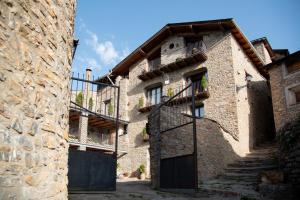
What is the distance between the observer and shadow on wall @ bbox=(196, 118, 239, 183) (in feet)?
31.0

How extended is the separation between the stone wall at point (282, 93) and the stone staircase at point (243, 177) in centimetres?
192

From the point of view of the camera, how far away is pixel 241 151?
12055 millimetres

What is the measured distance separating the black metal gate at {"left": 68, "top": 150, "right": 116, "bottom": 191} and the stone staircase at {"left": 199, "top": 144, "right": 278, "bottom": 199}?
8.41ft

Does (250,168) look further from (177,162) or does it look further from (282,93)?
(282,93)

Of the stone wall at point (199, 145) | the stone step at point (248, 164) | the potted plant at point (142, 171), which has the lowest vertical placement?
the potted plant at point (142, 171)

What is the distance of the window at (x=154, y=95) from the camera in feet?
55.7

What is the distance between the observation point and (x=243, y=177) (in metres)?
8.80

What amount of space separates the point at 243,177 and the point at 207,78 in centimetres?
680

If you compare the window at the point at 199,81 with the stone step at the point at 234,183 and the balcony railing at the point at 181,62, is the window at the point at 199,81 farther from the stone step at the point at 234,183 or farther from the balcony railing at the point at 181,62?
the stone step at the point at 234,183

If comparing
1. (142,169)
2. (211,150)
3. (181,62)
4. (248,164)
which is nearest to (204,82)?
(181,62)

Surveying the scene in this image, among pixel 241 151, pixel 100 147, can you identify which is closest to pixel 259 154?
pixel 241 151

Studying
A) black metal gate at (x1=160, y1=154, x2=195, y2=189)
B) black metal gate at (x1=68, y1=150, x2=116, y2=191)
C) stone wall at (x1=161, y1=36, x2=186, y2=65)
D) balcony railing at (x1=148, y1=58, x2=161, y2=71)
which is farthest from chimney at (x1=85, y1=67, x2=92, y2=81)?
black metal gate at (x1=68, y1=150, x2=116, y2=191)

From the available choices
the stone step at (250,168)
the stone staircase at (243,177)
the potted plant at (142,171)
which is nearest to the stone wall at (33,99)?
the stone staircase at (243,177)

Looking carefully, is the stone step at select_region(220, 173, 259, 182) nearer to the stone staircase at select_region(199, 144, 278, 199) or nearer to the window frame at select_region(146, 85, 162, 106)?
the stone staircase at select_region(199, 144, 278, 199)
